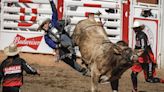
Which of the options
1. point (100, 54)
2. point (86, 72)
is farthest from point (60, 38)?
point (100, 54)

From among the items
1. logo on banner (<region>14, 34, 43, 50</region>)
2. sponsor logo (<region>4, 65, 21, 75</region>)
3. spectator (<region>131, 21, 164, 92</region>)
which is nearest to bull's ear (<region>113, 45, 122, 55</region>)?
sponsor logo (<region>4, 65, 21, 75</region>)

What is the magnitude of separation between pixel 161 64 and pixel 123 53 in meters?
7.00

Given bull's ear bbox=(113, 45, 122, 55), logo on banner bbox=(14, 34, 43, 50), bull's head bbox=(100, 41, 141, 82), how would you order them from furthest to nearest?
logo on banner bbox=(14, 34, 43, 50) → bull's ear bbox=(113, 45, 122, 55) → bull's head bbox=(100, 41, 141, 82)

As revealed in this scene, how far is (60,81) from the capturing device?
40.2 feet

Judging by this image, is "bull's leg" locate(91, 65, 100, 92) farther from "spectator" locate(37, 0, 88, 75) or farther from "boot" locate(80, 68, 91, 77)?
"spectator" locate(37, 0, 88, 75)

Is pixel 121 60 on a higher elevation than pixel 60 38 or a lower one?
lower

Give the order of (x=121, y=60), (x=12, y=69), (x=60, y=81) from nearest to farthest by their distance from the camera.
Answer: (x=12, y=69) → (x=121, y=60) → (x=60, y=81)

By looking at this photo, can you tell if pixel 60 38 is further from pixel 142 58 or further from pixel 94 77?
pixel 142 58

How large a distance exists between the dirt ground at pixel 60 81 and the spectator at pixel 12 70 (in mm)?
2980

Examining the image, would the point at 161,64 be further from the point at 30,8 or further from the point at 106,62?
the point at 106,62

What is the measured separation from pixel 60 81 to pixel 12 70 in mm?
4503

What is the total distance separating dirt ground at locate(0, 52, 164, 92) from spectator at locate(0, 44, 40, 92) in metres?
2.98

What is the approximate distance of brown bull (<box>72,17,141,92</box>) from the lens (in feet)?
27.6

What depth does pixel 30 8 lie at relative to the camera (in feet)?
52.1
